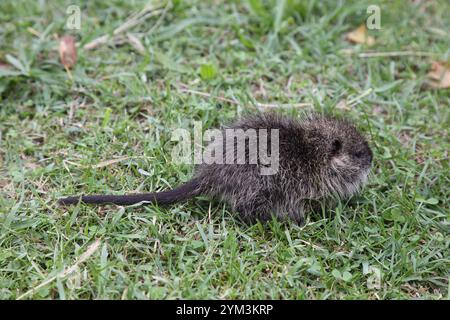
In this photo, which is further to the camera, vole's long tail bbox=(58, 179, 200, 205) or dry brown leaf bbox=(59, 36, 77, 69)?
dry brown leaf bbox=(59, 36, 77, 69)

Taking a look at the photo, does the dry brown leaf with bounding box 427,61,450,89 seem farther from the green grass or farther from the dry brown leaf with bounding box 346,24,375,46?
the dry brown leaf with bounding box 346,24,375,46

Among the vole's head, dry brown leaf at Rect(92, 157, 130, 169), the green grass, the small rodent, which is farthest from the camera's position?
dry brown leaf at Rect(92, 157, 130, 169)

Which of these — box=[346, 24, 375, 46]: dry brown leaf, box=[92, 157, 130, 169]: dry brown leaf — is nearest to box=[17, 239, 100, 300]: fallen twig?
box=[92, 157, 130, 169]: dry brown leaf

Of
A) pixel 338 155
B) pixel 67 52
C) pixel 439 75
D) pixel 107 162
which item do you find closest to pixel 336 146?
pixel 338 155

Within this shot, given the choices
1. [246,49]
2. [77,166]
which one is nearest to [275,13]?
[246,49]

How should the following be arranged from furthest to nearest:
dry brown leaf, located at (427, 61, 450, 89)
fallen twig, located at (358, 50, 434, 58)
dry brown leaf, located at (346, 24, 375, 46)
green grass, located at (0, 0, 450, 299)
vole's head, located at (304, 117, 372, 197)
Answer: dry brown leaf, located at (346, 24, 375, 46)
fallen twig, located at (358, 50, 434, 58)
dry brown leaf, located at (427, 61, 450, 89)
vole's head, located at (304, 117, 372, 197)
green grass, located at (0, 0, 450, 299)

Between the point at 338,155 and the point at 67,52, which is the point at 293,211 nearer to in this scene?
the point at 338,155

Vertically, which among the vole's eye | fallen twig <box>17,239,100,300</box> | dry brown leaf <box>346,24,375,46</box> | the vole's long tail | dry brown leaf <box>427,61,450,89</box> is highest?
dry brown leaf <box>346,24,375,46</box>
